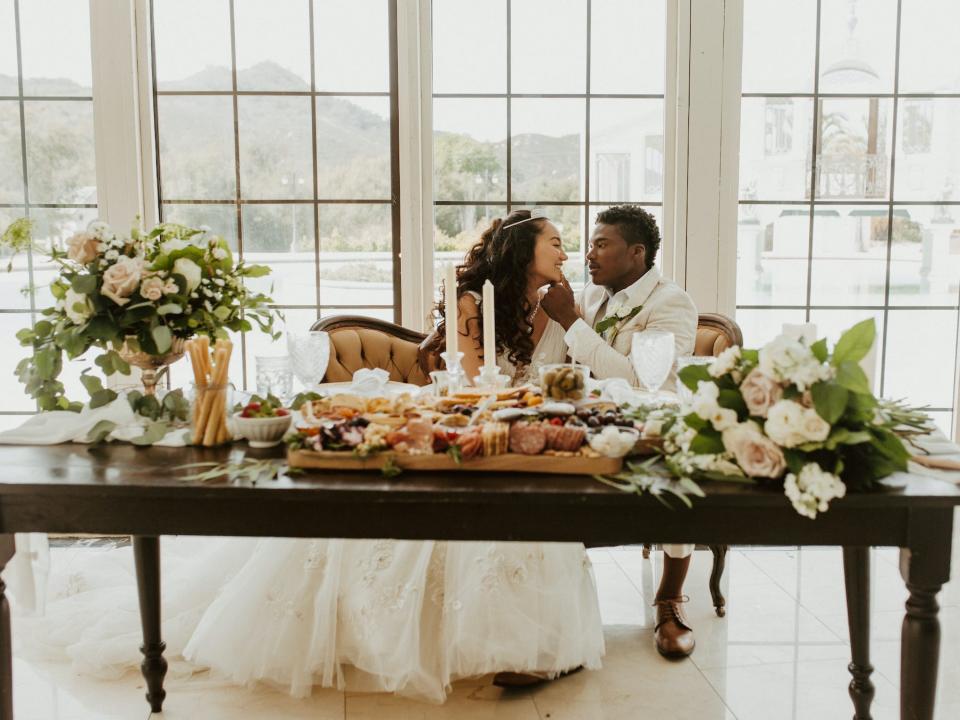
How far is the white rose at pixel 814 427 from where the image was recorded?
1.32 metres

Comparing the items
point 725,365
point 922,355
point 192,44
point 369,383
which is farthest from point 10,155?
point 922,355

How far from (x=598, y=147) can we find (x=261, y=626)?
2.25 meters

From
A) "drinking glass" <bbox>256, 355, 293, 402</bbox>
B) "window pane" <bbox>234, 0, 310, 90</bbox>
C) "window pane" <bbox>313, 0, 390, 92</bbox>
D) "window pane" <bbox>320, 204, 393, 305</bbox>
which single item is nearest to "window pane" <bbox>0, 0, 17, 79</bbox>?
"window pane" <bbox>234, 0, 310, 90</bbox>

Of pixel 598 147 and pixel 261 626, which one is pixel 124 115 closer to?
pixel 598 147

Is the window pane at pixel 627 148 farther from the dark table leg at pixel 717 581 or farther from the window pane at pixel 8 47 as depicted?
the window pane at pixel 8 47

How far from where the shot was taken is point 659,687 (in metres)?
2.29

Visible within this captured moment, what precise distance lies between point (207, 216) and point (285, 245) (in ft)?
1.06

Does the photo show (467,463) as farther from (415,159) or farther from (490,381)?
(415,159)

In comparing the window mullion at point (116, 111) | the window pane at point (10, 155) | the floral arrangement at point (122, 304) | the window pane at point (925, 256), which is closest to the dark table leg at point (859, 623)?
the floral arrangement at point (122, 304)

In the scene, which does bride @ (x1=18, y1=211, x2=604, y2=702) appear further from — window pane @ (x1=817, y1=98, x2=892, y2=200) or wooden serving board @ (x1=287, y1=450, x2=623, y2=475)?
window pane @ (x1=817, y1=98, x2=892, y2=200)

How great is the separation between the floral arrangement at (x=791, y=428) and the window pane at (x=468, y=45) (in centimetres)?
236

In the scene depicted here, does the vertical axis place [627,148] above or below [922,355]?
above

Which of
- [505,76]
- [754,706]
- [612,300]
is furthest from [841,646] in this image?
[505,76]

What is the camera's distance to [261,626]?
2217 millimetres
